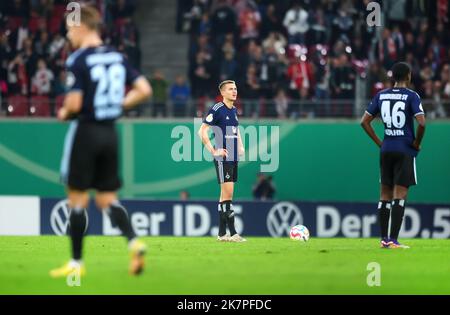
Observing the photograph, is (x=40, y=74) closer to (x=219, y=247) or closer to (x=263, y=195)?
(x=263, y=195)

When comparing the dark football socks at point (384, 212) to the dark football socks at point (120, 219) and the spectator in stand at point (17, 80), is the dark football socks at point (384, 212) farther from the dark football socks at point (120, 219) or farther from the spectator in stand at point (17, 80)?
the spectator in stand at point (17, 80)

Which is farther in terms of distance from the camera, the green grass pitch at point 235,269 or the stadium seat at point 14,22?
the stadium seat at point 14,22

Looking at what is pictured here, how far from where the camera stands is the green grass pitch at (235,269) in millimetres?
10273

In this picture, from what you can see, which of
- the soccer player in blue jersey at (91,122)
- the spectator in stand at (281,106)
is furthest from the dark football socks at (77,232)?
the spectator in stand at (281,106)

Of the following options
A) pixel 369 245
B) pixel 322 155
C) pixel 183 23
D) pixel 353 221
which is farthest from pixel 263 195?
pixel 369 245

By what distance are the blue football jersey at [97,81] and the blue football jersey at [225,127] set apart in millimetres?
5485

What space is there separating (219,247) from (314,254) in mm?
1687

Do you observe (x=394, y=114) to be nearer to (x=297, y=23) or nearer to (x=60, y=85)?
(x=297, y=23)

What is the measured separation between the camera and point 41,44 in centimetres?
2617

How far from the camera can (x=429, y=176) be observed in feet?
79.9

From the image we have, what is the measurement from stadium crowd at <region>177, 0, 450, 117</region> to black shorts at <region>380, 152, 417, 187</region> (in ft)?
32.8

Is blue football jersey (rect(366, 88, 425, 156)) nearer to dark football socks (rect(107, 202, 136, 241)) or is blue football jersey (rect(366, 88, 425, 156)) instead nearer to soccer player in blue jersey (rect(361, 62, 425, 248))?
soccer player in blue jersey (rect(361, 62, 425, 248))

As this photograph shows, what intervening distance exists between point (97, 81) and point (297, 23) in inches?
626

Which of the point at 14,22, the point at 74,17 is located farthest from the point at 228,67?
the point at 74,17
